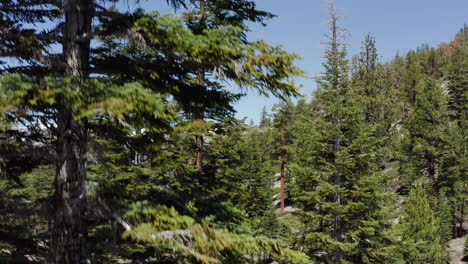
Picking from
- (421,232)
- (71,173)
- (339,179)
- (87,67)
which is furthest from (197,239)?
(421,232)

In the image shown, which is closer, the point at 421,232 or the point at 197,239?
the point at 197,239

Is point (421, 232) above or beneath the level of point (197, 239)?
beneath

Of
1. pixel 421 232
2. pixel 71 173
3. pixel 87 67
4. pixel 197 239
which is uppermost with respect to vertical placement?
pixel 87 67

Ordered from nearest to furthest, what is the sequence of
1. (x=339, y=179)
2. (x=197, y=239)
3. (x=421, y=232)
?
(x=197, y=239)
(x=339, y=179)
(x=421, y=232)

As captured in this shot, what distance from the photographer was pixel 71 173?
4.82 m

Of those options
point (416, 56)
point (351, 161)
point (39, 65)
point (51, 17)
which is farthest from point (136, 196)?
point (416, 56)

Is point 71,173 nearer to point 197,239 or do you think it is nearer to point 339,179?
point 197,239

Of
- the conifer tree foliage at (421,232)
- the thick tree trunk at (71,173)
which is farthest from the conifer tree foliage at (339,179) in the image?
the thick tree trunk at (71,173)

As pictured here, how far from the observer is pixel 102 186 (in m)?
5.12

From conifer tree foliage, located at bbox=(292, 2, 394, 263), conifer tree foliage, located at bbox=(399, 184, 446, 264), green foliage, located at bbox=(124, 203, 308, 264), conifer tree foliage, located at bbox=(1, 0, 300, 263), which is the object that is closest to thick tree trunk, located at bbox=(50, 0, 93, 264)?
conifer tree foliage, located at bbox=(1, 0, 300, 263)

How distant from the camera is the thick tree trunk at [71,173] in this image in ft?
15.6

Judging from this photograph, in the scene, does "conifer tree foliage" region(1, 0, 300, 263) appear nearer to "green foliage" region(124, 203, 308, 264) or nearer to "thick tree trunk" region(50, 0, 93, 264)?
"thick tree trunk" region(50, 0, 93, 264)

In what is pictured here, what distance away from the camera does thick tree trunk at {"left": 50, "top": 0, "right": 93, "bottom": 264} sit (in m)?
4.75

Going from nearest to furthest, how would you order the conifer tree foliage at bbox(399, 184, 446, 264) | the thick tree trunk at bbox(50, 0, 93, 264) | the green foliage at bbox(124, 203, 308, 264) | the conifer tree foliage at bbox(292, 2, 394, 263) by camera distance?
the green foliage at bbox(124, 203, 308, 264)
the thick tree trunk at bbox(50, 0, 93, 264)
the conifer tree foliage at bbox(292, 2, 394, 263)
the conifer tree foliage at bbox(399, 184, 446, 264)
